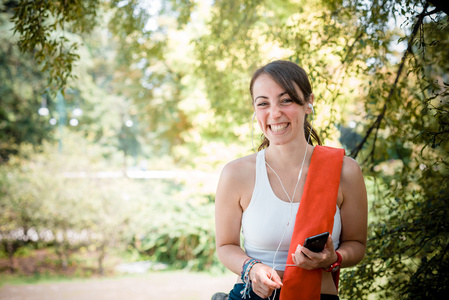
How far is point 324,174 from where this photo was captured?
1.79 meters

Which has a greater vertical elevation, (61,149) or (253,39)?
(253,39)

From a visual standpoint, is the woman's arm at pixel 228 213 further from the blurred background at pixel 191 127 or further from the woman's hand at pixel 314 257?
the blurred background at pixel 191 127

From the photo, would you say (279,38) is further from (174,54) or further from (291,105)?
(174,54)

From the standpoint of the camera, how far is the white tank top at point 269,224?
1743 millimetres

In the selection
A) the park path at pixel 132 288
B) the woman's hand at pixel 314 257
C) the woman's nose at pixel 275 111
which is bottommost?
the park path at pixel 132 288

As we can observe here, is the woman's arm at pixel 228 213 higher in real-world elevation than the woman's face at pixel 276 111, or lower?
lower

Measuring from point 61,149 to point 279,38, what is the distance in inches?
291

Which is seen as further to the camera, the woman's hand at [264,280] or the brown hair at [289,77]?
the brown hair at [289,77]

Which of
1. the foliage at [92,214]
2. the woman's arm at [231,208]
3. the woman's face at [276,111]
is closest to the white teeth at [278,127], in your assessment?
the woman's face at [276,111]

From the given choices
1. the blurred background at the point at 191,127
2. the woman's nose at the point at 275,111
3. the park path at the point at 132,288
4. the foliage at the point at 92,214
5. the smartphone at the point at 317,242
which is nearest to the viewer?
the smartphone at the point at 317,242

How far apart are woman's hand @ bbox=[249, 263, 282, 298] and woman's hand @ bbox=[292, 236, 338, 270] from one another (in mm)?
106

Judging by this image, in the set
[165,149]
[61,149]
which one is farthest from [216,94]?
[165,149]

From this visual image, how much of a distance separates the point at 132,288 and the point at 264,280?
6.95 metres

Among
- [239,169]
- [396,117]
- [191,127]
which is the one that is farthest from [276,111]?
[191,127]
